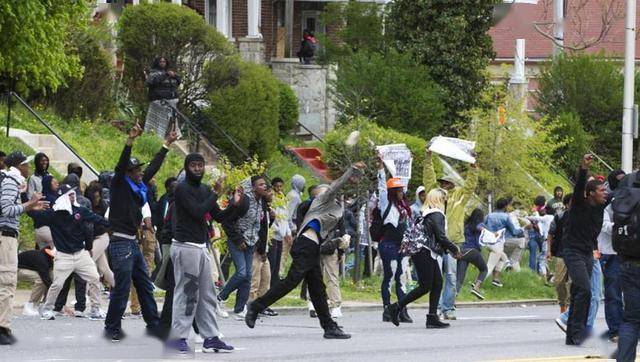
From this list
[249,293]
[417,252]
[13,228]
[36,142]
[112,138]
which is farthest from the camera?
[112,138]

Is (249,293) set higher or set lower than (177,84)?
lower

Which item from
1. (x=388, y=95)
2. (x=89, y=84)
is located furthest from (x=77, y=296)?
(x=388, y=95)

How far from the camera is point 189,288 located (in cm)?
1342

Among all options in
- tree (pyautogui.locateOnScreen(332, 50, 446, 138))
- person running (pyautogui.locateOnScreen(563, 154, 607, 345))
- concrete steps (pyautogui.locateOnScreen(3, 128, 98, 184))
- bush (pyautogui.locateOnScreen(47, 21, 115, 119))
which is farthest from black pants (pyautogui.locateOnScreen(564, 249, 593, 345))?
tree (pyautogui.locateOnScreen(332, 50, 446, 138))

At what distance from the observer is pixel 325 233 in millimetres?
15312

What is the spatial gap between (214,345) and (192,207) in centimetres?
147

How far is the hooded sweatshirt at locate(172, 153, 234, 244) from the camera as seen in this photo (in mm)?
13281

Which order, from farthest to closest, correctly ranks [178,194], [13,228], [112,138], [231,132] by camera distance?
[231,132] → [112,138] → [13,228] → [178,194]

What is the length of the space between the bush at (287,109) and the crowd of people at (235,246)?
1150 cm

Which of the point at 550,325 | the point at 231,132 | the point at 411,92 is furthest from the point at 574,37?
the point at 550,325

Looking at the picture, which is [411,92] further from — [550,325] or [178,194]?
[178,194]

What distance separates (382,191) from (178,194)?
20.6 ft

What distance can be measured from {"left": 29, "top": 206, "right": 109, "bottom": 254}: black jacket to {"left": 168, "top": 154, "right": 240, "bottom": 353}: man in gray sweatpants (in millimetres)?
3230

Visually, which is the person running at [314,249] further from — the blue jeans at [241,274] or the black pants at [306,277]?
the blue jeans at [241,274]
